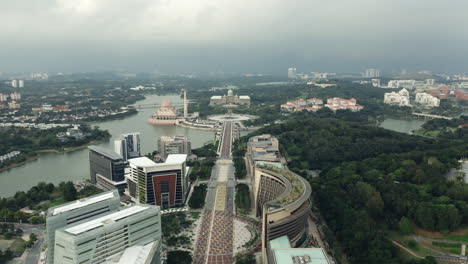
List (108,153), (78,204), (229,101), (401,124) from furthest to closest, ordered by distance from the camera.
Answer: (229,101), (401,124), (108,153), (78,204)

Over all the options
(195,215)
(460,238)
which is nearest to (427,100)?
(460,238)

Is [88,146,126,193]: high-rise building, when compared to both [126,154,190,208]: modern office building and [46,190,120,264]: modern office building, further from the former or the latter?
[46,190,120,264]: modern office building

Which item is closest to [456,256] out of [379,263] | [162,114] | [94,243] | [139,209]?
[379,263]

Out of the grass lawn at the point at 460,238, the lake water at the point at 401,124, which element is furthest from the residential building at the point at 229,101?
the grass lawn at the point at 460,238

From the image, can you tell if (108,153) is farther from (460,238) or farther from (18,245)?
(460,238)

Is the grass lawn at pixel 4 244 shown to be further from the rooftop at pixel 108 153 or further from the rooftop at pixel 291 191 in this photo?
the rooftop at pixel 291 191

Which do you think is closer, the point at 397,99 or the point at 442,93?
the point at 397,99

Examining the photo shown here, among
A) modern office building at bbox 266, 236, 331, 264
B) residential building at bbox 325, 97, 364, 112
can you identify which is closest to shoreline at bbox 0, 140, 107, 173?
modern office building at bbox 266, 236, 331, 264
